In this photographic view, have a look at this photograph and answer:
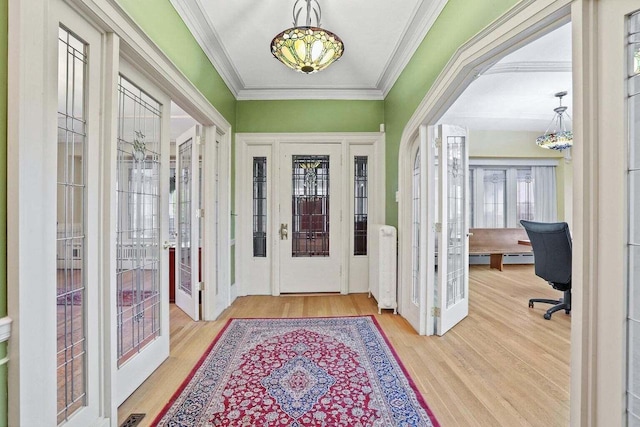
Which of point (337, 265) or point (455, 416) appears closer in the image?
point (455, 416)

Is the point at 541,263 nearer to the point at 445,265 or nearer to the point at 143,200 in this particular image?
the point at 445,265

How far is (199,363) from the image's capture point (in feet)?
7.62

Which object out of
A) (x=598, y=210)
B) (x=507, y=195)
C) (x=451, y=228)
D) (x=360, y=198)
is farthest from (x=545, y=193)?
(x=598, y=210)

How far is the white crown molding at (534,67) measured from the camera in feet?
11.4

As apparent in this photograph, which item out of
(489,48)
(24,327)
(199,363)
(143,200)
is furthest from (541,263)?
(24,327)

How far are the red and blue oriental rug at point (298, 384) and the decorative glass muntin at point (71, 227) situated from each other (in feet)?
1.75

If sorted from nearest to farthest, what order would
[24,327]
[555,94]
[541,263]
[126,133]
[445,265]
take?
[24,327]
[126,133]
[445,265]
[541,263]
[555,94]

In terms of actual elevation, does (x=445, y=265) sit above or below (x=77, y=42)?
below

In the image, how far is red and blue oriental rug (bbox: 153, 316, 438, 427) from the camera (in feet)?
5.64

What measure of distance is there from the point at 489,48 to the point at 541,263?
2783 millimetres

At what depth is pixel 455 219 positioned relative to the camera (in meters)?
3.09

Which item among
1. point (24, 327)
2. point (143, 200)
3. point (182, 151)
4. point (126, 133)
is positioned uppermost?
point (182, 151)

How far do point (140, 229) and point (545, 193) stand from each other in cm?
760

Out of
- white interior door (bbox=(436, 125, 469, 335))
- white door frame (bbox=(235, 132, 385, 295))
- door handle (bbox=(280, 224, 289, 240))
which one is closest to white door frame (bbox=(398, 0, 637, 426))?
white interior door (bbox=(436, 125, 469, 335))
